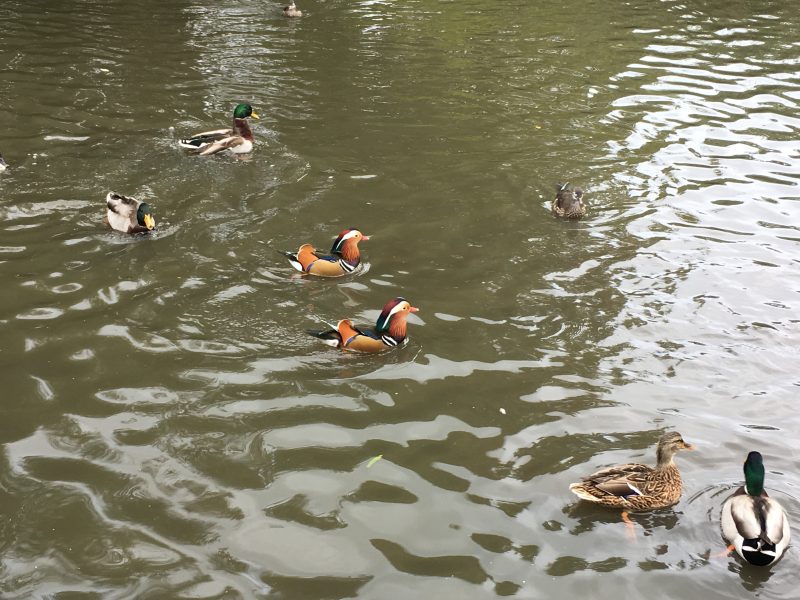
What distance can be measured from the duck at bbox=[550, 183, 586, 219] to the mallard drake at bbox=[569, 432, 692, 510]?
481cm

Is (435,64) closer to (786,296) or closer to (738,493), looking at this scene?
(786,296)

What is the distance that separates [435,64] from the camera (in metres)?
17.3

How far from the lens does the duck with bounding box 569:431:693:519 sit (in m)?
5.96

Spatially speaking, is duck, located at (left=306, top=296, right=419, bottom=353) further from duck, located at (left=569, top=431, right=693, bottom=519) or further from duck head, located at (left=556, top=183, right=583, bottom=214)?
duck head, located at (left=556, top=183, right=583, bottom=214)

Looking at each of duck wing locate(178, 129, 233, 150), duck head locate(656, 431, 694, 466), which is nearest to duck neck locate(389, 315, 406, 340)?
duck head locate(656, 431, 694, 466)

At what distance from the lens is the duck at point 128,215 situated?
30.9 feet

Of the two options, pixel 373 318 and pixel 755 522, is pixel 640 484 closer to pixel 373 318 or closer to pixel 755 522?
pixel 755 522

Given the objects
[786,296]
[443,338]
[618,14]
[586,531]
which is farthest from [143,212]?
[618,14]

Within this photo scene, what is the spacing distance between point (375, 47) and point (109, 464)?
14160 mm

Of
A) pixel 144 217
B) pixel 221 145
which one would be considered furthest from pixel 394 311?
pixel 221 145

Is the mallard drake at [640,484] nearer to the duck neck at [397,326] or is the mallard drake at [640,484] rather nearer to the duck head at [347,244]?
the duck neck at [397,326]

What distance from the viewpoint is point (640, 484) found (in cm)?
602

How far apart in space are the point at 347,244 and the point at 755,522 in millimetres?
5125

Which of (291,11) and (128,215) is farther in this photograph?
(291,11)
